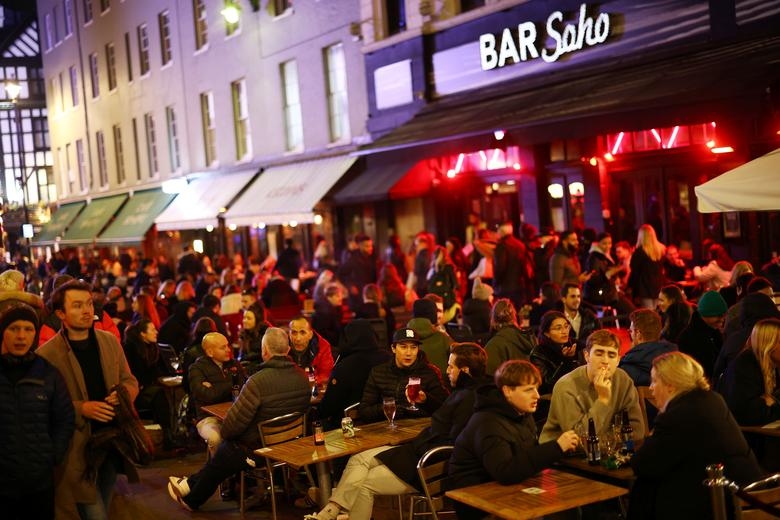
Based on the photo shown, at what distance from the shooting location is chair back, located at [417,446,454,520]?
6941 millimetres

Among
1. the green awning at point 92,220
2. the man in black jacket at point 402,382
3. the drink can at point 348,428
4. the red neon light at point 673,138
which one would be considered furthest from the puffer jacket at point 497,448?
the green awning at point 92,220

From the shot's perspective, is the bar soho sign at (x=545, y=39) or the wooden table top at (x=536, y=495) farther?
the bar soho sign at (x=545, y=39)

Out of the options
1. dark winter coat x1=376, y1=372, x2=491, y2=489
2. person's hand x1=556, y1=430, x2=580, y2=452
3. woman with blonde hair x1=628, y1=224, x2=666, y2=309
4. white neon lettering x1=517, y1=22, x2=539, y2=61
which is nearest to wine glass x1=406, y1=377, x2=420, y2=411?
dark winter coat x1=376, y1=372, x2=491, y2=489

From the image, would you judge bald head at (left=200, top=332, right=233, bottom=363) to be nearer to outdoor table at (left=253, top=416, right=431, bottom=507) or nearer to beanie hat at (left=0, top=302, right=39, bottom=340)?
outdoor table at (left=253, top=416, right=431, bottom=507)

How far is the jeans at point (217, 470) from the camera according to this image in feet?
29.5

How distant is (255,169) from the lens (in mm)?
26547

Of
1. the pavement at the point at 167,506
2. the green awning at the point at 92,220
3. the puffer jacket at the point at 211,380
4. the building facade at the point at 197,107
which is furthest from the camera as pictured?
the green awning at the point at 92,220

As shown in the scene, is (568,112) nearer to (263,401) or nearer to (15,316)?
(263,401)

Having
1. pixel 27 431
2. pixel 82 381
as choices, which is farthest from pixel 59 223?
pixel 27 431

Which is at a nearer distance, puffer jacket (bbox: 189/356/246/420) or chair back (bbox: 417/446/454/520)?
chair back (bbox: 417/446/454/520)

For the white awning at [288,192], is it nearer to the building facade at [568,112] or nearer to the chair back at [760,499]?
the building facade at [568,112]

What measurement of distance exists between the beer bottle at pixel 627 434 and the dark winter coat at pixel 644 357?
1.24m

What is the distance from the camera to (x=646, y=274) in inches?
540

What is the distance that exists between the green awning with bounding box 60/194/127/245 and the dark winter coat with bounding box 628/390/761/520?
30.8m
